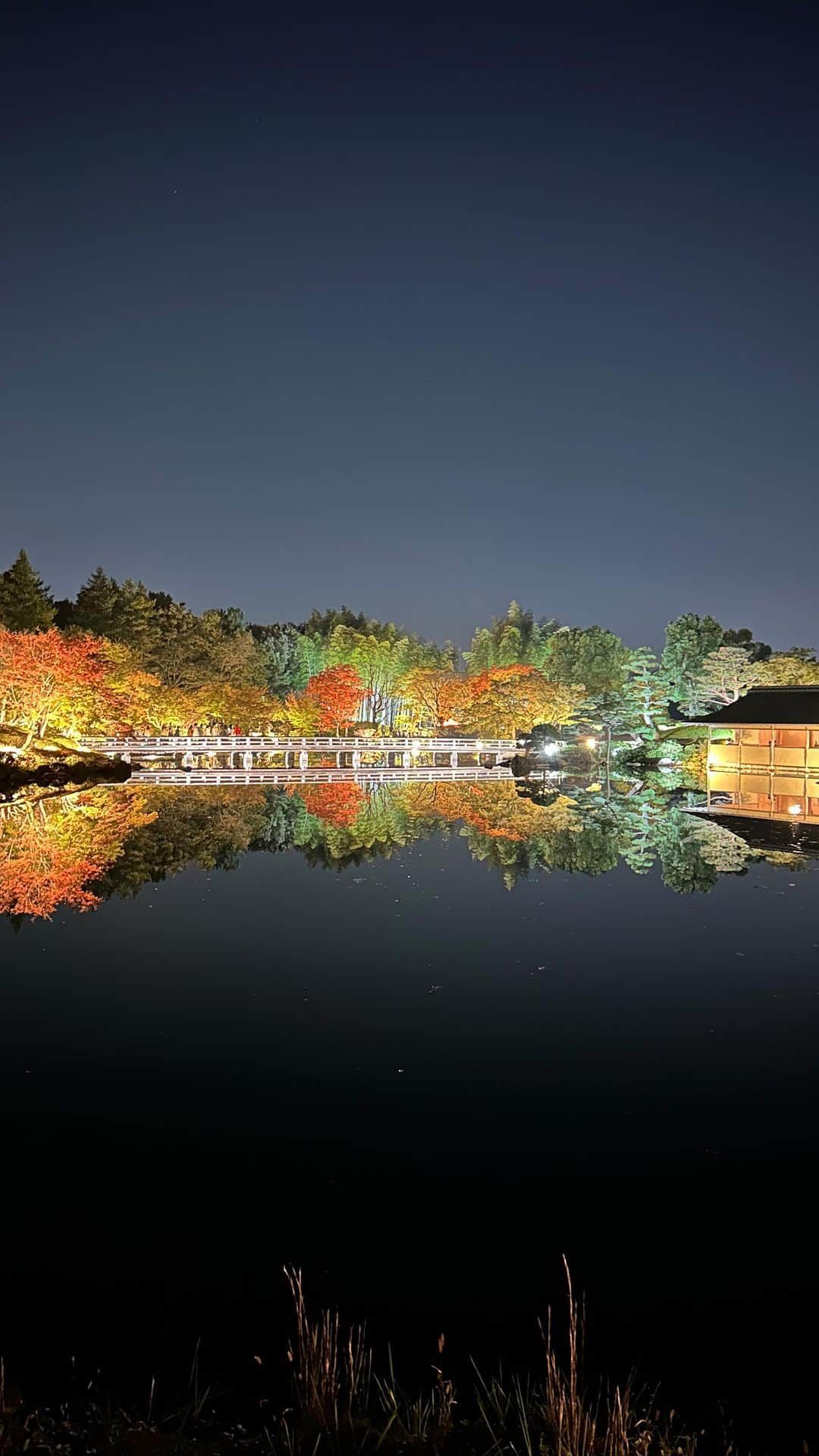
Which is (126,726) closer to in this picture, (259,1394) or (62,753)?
(62,753)

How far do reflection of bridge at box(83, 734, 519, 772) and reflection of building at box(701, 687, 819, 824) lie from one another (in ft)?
39.5

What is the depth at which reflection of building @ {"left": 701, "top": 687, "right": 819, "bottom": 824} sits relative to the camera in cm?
2708

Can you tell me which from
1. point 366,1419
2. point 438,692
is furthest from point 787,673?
point 366,1419

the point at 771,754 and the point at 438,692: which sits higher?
the point at 438,692

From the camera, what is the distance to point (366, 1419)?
10.9 feet

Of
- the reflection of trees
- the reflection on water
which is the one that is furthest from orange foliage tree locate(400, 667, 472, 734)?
the reflection of trees

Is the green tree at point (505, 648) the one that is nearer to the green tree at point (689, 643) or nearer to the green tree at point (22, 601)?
the green tree at point (689, 643)

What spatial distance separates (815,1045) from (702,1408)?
462 centimetres

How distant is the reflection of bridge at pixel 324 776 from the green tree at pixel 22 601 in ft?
36.9

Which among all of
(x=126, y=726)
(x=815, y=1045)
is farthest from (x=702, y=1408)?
(x=126, y=726)

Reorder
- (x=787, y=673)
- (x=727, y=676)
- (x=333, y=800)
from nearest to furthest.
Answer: (x=333, y=800) → (x=727, y=676) → (x=787, y=673)

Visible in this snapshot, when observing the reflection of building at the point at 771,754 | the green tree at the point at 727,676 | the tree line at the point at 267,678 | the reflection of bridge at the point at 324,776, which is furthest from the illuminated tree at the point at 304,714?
the reflection of building at the point at 771,754

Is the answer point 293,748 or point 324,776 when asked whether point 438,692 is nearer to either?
point 293,748

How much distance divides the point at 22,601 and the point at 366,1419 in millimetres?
43679
